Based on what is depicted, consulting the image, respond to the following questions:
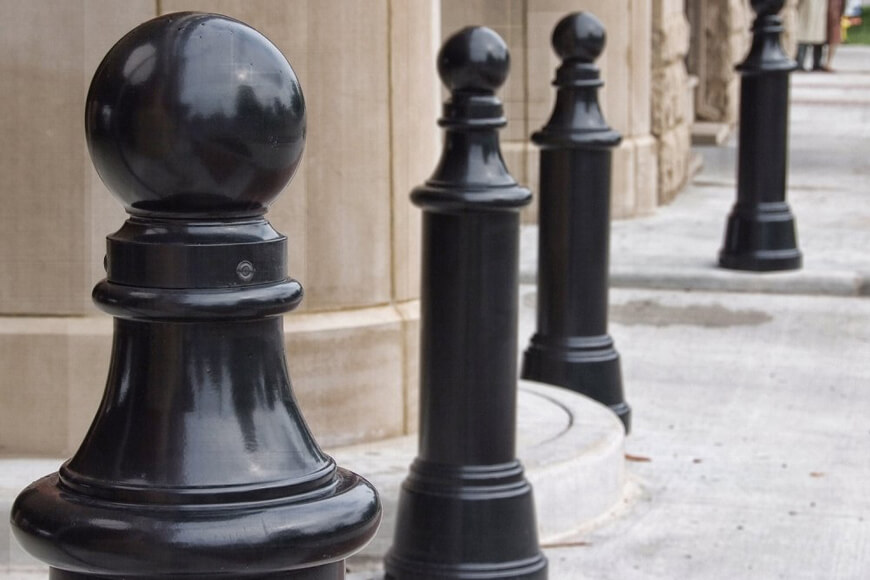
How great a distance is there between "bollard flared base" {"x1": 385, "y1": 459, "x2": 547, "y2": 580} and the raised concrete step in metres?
0.25

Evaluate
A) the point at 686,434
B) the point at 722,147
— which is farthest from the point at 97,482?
the point at 722,147

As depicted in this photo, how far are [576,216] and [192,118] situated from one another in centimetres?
370

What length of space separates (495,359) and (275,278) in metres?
2.05

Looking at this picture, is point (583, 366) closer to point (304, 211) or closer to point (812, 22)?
point (304, 211)

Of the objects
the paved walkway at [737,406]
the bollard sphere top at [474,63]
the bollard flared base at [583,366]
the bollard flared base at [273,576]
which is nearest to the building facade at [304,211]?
the bollard sphere top at [474,63]

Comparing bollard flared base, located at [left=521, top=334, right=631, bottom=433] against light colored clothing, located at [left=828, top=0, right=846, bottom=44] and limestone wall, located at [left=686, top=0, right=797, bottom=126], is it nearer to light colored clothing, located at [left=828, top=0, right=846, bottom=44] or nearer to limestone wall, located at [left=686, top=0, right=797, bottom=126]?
limestone wall, located at [left=686, top=0, right=797, bottom=126]

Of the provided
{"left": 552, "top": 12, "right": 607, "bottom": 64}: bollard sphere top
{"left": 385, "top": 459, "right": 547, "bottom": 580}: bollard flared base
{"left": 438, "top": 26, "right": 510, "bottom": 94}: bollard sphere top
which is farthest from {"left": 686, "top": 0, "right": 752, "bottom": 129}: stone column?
{"left": 385, "top": 459, "right": 547, "bottom": 580}: bollard flared base

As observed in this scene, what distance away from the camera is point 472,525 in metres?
3.60

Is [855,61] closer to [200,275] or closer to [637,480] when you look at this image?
[637,480]

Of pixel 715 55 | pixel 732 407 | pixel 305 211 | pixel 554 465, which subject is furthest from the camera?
pixel 715 55

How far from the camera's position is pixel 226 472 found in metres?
1.50

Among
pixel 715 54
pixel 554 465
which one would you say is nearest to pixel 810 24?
pixel 715 54

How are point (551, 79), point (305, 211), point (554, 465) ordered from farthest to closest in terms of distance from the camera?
point (551, 79) < point (554, 465) < point (305, 211)

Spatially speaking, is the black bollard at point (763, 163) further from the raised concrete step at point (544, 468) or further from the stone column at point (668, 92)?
the raised concrete step at point (544, 468)
